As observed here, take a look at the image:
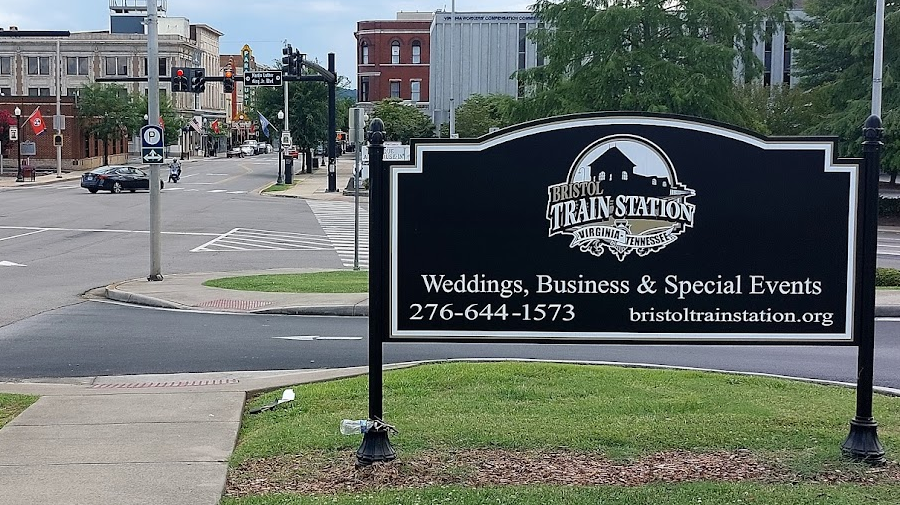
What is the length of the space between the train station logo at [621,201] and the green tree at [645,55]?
71.4 feet

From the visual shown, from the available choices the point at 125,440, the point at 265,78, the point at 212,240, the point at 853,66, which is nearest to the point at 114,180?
the point at 265,78

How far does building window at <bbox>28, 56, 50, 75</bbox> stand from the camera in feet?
338

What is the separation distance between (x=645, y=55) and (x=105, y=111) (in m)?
61.2

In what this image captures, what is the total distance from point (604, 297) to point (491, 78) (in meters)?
66.3

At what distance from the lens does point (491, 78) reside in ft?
236

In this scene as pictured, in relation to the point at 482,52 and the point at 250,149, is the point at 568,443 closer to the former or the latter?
the point at 482,52

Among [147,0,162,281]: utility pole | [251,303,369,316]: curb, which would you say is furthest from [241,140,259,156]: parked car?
[251,303,369,316]: curb

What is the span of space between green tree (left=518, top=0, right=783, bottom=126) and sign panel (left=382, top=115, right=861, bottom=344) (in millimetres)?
21620

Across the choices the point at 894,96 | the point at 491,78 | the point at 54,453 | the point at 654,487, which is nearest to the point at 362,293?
the point at 54,453

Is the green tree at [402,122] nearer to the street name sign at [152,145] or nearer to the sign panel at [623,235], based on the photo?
the street name sign at [152,145]

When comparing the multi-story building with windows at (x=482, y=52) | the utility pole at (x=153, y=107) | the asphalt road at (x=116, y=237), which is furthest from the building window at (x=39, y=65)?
the utility pole at (x=153, y=107)

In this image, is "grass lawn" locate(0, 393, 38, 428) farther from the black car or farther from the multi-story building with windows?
the multi-story building with windows

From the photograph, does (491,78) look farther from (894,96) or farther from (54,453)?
(54,453)

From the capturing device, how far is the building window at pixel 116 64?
10362 centimetres
